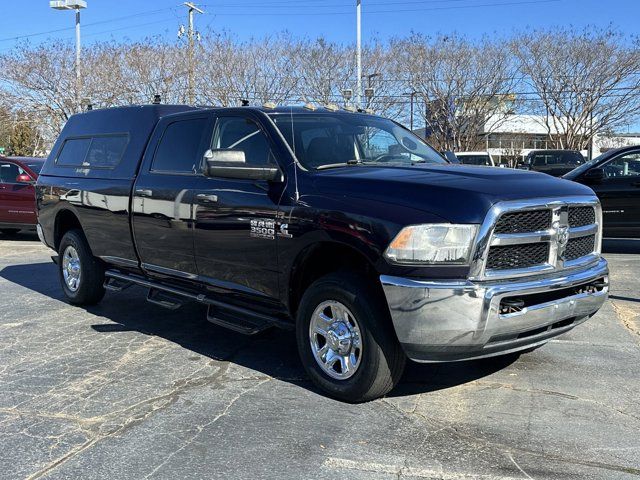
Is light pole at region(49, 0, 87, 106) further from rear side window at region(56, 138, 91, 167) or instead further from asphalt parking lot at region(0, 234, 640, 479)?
asphalt parking lot at region(0, 234, 640, 479)

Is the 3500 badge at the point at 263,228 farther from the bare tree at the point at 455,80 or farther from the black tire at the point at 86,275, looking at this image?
the bare tree at the point at 455,80

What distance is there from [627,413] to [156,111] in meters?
4.92

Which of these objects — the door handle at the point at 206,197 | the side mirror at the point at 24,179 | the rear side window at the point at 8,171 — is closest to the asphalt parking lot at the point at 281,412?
the door handle at the point at 206,197

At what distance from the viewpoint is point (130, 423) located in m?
4.02

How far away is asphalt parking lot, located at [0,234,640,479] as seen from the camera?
3451 mm

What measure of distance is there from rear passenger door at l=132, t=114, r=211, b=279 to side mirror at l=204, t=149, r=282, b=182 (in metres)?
0.72

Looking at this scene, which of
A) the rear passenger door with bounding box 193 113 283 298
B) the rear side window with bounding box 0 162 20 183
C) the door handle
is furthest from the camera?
the rear side window with bounding box 0 162 20 183

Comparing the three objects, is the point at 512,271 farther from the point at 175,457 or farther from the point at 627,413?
the point at 175,457

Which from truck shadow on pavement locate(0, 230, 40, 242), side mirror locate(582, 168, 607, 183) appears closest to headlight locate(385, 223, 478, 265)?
side mirror locate(582, 168, 607, 183)

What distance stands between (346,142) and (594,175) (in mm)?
6432

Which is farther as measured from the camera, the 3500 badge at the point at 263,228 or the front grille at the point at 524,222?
the 3500 badge at the point at 263,228

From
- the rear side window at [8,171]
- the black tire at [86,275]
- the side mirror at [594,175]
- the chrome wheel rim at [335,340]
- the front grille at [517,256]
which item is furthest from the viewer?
the rear side window at [8,171]

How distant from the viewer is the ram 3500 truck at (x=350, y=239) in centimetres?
375

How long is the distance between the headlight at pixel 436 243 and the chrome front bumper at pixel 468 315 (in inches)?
5.4
